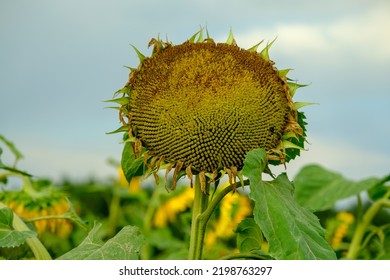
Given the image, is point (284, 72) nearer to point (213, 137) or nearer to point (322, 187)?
point (213, 137)

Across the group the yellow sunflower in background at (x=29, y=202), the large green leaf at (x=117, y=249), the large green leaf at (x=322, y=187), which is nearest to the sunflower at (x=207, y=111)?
the large green leaf at (x=117, y=249)

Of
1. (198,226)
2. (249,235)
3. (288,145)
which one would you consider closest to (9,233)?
(198,226)

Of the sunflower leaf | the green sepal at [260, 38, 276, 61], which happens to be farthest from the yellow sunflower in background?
the green sepal at [260, 38, 276, 61]

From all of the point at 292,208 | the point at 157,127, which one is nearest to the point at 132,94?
the point at 157,127

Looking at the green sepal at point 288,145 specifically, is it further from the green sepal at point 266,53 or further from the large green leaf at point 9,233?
Result: the large green leaf at point 9,233

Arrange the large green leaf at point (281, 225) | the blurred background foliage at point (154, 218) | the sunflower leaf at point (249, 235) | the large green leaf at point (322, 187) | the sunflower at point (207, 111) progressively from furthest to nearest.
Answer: the large green leaf at point (322, 187) → the blurred background foliage at point (154, 218) → the sunflower leaf at point (249, 235) → the sunflower at point (207, 111) → the large green leaf at point (281, 225)

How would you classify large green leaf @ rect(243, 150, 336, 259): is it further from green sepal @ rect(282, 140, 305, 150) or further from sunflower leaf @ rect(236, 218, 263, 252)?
sunflower leaf @ rect(236, 218, 263, 252)
